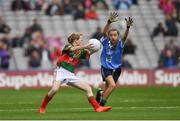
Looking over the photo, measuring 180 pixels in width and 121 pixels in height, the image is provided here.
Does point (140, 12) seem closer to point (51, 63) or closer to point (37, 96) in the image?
→ point (51, 63)

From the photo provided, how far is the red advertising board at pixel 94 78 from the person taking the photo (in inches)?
1404

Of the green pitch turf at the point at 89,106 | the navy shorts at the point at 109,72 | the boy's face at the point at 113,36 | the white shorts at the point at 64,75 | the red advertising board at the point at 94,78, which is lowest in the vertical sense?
the red advertising board at the point at 94,78

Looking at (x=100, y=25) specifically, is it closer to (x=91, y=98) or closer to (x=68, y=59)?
(x=68, y=59)

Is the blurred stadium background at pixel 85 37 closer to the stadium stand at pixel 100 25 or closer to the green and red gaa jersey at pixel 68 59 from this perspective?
the stadium stand at pixel 100 25

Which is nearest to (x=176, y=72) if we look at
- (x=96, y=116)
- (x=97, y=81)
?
(x=97, y=81)

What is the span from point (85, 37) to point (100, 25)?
133 centimetres

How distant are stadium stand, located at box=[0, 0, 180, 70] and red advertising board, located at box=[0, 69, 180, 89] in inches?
80.8

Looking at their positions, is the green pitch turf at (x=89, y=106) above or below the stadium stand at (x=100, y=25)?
above

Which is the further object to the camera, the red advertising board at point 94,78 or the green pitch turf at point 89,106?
the red advertising board at point 94,78

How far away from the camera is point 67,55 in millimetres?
20953

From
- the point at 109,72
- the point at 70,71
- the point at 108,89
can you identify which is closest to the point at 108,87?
the point at 108,89

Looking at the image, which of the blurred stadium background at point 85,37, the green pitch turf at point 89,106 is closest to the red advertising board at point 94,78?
the blurred stadium background at point 85,37

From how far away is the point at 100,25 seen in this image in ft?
134

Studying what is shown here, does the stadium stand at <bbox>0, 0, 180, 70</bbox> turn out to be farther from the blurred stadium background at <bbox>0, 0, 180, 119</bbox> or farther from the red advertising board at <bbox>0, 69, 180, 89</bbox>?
the red advertising board at <bbox>0, 69, 180, 89</bbox>
